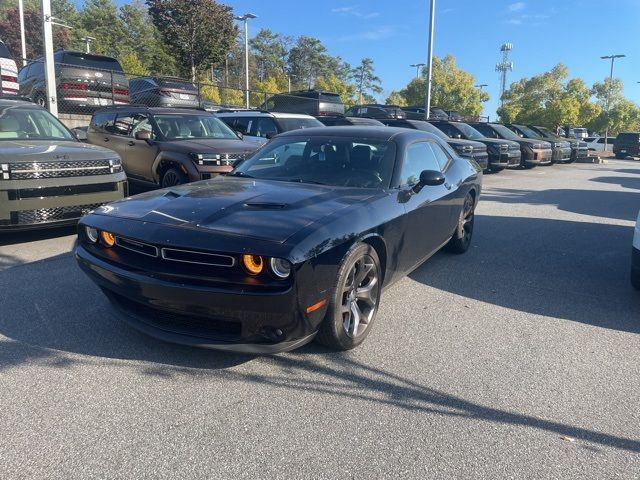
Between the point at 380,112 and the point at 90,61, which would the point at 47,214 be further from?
the point at 380,112

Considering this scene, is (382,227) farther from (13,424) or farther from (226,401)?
(13,424)

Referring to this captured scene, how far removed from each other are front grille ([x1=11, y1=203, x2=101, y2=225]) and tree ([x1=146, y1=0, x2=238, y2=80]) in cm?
2107

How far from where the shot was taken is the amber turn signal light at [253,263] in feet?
9.66

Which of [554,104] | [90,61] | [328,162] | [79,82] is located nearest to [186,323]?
[328,162]

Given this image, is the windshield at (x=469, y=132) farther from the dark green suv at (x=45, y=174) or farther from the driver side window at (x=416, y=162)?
the dark green suv at (x=45, y=174)

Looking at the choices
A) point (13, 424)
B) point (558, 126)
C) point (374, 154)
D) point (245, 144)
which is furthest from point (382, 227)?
point (558, 126)

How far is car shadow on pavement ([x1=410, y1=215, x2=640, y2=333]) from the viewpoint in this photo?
4594 millimetres

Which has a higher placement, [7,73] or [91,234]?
[7,73]

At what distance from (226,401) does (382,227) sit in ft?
5.36

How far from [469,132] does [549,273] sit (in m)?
12.7

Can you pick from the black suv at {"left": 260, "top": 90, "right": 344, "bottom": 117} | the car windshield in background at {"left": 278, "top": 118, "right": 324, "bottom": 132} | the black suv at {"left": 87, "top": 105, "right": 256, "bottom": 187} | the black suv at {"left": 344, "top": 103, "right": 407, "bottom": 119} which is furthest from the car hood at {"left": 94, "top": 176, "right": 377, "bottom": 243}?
the black suv at {"left": 344, "top": 103, "right": 407, "bottom": 119}

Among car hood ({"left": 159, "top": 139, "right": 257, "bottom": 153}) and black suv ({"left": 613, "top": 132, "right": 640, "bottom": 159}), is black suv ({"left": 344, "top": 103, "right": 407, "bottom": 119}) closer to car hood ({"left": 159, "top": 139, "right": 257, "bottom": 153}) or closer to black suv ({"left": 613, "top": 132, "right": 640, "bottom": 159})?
black suv ({"left": 613, "top": 132, "right": 640, "bottom": 159})

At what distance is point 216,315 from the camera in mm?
3018

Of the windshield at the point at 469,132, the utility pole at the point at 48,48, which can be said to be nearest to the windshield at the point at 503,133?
the windshield at the point at 469,132
